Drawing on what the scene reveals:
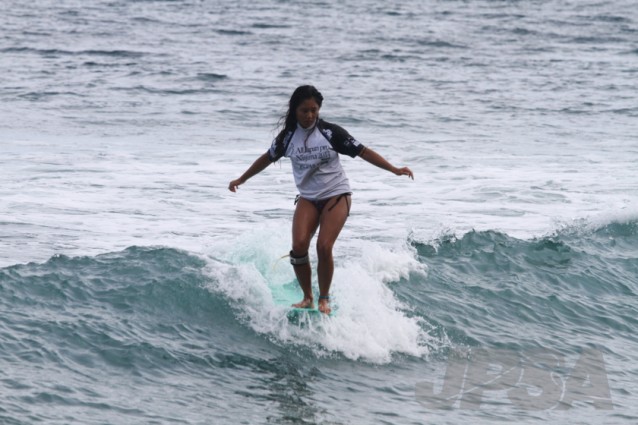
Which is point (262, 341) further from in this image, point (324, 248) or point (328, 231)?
point (328, 231)

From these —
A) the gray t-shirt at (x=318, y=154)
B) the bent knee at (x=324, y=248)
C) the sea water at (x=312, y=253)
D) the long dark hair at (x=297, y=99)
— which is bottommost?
the sea water at (x=312, y=253)

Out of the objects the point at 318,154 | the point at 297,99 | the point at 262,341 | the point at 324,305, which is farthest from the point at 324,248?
the point at 297,99

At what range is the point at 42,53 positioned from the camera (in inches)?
A: 1212

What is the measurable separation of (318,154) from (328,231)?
62 centimetres

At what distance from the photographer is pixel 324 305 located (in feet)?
27.5

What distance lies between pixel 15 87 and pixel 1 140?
695 centimetres

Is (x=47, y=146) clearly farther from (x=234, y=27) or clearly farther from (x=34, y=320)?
(x=234, y=27)

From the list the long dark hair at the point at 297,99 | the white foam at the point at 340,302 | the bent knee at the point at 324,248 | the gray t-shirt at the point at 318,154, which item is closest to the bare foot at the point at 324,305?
the white foam at the point at 340,302

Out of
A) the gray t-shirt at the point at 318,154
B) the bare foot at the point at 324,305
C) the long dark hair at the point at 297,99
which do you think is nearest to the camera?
the long dark hair at the point at 297,99

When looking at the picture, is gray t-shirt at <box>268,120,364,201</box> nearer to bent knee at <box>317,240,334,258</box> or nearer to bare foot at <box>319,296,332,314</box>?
bent knee at <box>317,240,334,258</box>

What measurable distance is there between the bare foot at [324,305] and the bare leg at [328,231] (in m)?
0.14

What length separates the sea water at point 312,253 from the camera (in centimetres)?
752

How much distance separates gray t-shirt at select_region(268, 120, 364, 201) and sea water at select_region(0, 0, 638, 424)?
3.73ft

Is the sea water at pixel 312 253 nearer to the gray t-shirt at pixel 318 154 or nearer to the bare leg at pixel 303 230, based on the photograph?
the bare leg at pixel 303 230
